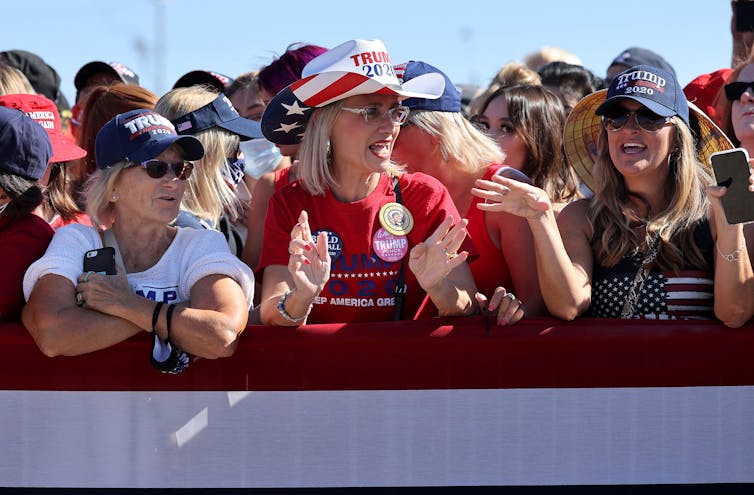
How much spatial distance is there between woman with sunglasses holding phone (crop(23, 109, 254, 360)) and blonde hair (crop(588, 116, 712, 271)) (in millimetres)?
1310

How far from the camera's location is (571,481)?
3.21 m

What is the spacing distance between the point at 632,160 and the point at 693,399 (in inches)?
36.9

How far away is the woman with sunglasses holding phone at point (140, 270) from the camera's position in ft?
10.1

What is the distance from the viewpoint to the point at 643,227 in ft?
11.8

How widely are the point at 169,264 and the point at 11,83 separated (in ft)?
8.47

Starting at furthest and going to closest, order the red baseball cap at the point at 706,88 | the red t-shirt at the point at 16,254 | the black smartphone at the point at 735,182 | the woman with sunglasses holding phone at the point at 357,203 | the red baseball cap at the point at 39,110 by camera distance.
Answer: the red baseball cap at the point at 706,88
the red baseball cap at the point at 39,110
the woman with sunglasses holding phone at the point at 357,203
the red t-shirt at the point at 16,254
the black smartphone at the point at 735,182

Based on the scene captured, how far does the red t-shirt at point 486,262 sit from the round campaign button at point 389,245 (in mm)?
461

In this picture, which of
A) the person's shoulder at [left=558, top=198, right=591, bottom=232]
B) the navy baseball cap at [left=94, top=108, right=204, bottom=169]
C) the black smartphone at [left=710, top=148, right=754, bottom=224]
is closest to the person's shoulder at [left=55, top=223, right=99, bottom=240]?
the navy baseball cap at [left=94, top=108, right=204, bottom=169]

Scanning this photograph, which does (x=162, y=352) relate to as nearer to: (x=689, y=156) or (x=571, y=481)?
(x=571, y=481)

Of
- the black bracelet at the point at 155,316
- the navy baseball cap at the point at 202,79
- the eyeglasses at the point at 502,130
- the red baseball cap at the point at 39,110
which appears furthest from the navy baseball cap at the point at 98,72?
the black bracelet at the point at 155,316

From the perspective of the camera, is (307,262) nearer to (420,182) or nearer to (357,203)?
(357,203)

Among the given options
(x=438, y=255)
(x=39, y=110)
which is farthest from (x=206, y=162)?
(x=438, y=255)

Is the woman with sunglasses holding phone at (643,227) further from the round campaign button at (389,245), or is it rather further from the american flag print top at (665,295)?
the round campaign button at (389,245)

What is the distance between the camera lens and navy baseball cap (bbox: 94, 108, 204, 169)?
134 inches
